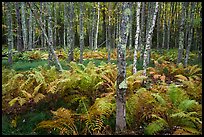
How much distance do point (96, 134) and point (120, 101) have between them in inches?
48.1

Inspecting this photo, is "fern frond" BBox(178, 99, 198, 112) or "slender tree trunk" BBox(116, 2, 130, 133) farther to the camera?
"fern frond" BBox(178, 99, 198, 112)

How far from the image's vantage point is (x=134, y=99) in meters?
7.70

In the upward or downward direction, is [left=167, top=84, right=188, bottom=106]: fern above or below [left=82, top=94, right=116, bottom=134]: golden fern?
above

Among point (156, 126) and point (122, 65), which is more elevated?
point (122, 65)

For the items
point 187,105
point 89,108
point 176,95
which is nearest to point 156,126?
point 187,105

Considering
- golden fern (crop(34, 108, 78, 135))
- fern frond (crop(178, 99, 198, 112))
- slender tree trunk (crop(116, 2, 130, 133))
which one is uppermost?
slender tree trunk (crop(116, 2, 130, 133))

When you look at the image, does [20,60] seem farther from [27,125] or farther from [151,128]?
[151,128]

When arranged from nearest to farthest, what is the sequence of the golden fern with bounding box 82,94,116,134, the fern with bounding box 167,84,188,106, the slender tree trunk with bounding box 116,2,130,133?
the slender tree trunk with bounding box 116,2,130,133 < the golden fern with bounding box 82,94,116,134 < the fern with bounding box 167,84,188,106

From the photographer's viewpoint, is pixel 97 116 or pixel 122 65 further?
pixel 97 116

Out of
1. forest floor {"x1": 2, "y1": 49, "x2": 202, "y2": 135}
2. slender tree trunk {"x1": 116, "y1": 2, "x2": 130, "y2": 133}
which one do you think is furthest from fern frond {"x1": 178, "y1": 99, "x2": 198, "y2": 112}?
slender tree trunk {"x1": 116, "y1": 2, "x2": 130, "y2": 133}

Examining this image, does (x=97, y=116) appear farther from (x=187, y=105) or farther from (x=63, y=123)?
(x=187, y=105)

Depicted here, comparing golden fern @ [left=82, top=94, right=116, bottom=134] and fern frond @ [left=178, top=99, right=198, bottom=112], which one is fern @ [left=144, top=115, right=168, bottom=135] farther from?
golden fern @ [left=82, top=94, right=116, bottom=134]

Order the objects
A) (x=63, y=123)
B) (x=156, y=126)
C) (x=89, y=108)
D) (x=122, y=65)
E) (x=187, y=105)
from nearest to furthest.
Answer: (x=122, y=65), (x=156, y=126), (x=187, y=105), (x=63, y=123), (x=89, y=108)

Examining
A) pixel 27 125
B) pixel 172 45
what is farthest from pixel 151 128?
pixel 172 45
